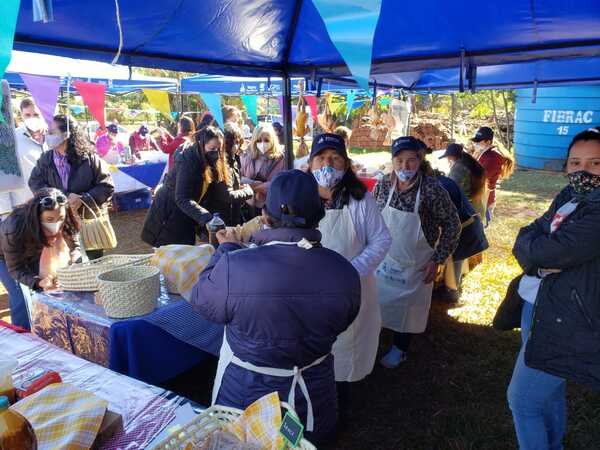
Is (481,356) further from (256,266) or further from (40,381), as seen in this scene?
(40,381)

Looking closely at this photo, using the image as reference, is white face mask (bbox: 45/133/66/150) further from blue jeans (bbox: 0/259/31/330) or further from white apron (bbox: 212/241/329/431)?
white apron (bbox: 212/241/329/431)

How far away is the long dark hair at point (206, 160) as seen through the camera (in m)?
3.37

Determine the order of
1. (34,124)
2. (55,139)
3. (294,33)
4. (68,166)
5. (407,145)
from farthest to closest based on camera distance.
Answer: (34,124) < (68,166) < (55,139) < (294,33) < (407,145)

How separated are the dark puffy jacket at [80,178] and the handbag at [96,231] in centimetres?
10

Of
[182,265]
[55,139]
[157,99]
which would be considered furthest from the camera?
[157,99]

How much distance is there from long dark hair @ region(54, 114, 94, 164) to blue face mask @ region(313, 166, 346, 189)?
8.00ft

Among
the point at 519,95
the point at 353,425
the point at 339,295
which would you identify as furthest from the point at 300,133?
the point at 519,95

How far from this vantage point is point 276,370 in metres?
1.56

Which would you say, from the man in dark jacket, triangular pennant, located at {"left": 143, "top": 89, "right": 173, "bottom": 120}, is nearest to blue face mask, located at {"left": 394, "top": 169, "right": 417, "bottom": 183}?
the man in dark jacket

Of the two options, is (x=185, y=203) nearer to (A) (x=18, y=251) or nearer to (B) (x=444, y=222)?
(A) (x=18, y=251)

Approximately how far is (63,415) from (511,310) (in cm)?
183

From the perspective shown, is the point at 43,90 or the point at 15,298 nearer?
the point at 15,298

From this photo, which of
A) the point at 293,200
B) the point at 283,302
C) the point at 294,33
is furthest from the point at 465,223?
the point at 283,302

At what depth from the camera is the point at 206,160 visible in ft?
11.3
